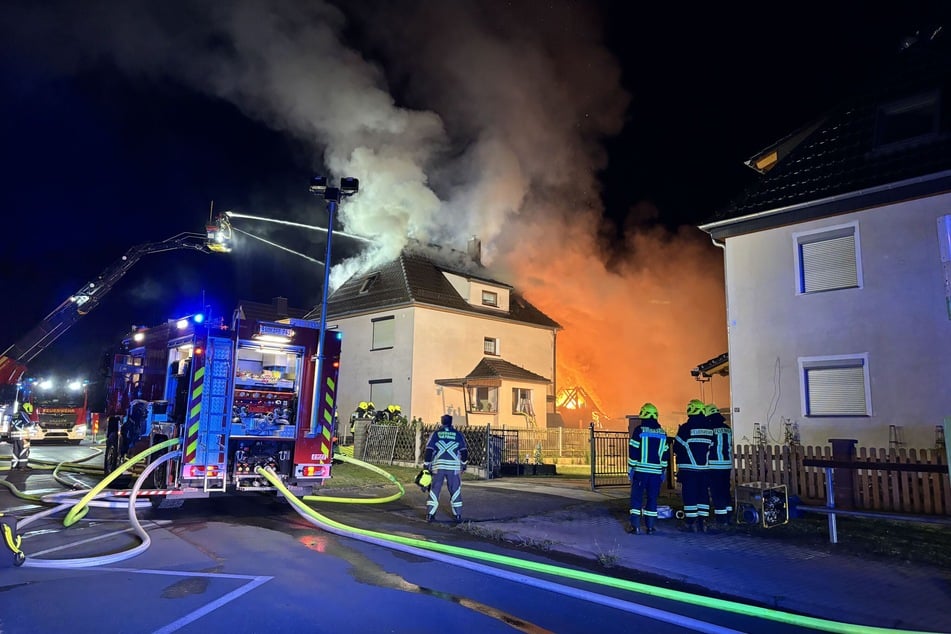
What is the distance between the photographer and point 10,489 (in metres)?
10.3

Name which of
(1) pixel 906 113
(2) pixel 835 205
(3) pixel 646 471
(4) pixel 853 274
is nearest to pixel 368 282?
(2) pixel 835 205

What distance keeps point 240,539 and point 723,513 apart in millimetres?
6159

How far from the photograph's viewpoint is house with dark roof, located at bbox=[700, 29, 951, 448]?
10.4m

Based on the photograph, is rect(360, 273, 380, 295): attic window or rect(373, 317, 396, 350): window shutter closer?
rect(373, 317, 396, 350): window shutter

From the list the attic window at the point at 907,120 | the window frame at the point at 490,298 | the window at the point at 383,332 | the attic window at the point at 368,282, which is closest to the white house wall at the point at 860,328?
the attic window at the point at 907,120

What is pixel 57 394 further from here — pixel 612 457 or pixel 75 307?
pixel 612 457

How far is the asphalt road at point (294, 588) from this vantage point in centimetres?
416

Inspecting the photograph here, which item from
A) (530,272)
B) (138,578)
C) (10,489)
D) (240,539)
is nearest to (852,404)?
(240,539)

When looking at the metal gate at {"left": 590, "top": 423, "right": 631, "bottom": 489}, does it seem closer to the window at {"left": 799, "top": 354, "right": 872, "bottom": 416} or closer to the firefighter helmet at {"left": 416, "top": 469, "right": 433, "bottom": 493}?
the window at {"left": 799, "top": 354, "right": 872, "bottom": 416}

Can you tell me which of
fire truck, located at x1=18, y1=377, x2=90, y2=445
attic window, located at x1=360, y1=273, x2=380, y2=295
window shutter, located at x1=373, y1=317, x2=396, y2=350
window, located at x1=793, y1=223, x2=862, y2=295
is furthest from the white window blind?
fire truck, located at x1=18, y1=377, x2=90, y2=445

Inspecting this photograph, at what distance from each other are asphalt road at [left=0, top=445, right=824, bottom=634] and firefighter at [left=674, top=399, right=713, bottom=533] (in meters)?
2.32

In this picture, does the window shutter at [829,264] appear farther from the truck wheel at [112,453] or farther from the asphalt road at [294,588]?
the truck wheel at [112,453]

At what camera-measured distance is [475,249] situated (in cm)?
3008

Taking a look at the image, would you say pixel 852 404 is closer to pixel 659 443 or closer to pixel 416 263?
pixel 659 443
